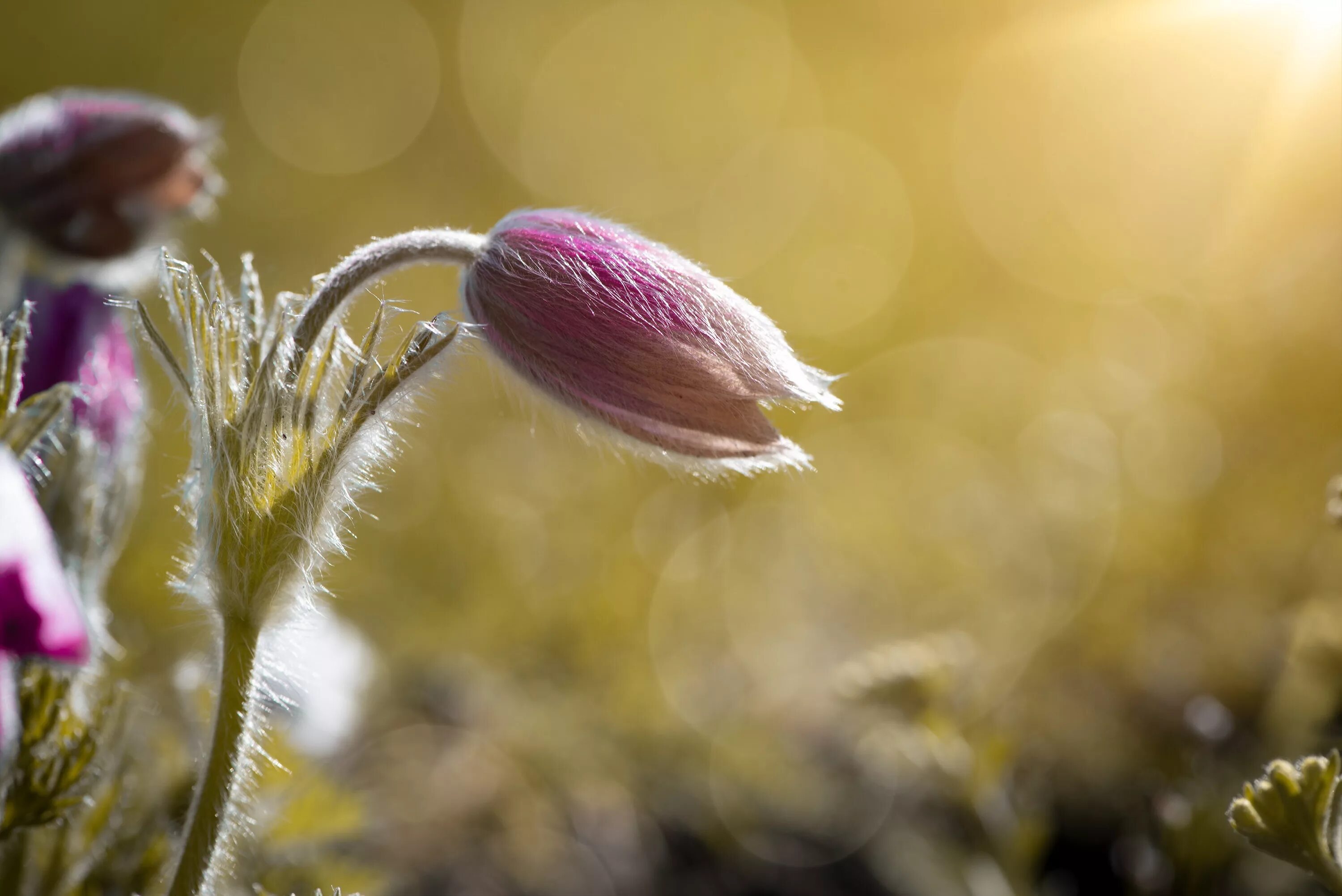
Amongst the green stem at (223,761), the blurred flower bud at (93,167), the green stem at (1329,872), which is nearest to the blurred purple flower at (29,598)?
the green stem at (223,761)

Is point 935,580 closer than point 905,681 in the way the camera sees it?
No

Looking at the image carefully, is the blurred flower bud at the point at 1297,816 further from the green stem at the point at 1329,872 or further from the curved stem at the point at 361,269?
the curved stem at the point at 361,269

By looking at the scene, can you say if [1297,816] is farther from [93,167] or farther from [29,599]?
[93,167]

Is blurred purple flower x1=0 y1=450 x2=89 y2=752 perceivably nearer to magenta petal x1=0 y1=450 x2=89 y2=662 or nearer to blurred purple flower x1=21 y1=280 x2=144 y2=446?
magenta petal x1=0 y1=450 x2=89 y2=662

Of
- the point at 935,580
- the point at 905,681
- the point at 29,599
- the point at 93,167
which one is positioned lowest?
the point at 935,580

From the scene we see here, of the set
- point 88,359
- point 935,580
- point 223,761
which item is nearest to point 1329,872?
point 223,761

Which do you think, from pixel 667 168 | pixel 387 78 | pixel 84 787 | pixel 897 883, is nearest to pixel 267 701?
pixel 84 787

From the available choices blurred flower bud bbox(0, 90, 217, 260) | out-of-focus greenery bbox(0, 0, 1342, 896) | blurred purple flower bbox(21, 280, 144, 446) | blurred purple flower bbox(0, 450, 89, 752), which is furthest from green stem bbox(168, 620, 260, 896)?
blurred flower bud bbox(0, 90, 217, 260)

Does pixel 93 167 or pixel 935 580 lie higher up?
pixel 93 167

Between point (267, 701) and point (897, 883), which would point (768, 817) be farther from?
point (267, 701)
